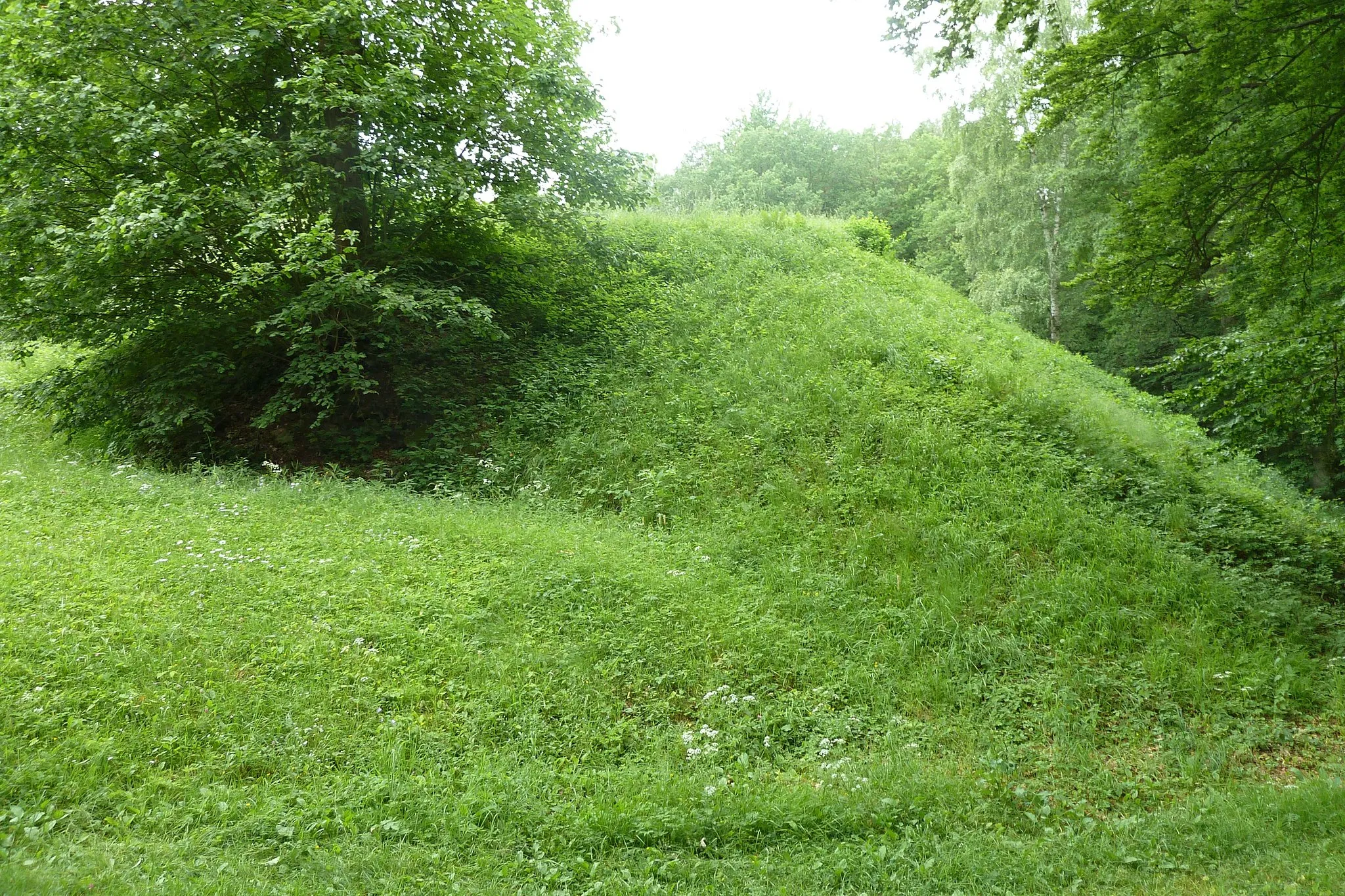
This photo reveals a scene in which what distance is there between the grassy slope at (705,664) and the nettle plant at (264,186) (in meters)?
1.93

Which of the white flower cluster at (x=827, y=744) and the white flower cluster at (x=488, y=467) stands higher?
the white flower cluster at (x=488, y=467)

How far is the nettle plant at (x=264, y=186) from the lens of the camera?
915 centimetres

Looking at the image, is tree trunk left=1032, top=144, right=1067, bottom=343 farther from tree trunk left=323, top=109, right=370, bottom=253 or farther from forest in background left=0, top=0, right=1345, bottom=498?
tree trunk left=323, top=109, right=370, bottom=253

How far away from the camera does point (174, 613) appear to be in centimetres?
565

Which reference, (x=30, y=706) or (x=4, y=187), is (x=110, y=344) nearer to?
(x=4, y=187)

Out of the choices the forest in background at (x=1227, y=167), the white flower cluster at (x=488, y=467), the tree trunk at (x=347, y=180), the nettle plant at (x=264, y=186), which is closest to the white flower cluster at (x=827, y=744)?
the forest in background at (x=1227, y=167)

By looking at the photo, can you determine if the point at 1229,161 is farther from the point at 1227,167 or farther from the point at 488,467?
the point at 488,467

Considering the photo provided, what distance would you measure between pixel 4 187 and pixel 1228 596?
578 inches

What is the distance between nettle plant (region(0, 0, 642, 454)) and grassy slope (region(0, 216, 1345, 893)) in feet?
6.32

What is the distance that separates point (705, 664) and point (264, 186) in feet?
28.1

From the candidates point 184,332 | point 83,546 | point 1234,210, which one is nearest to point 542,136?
point 184,332

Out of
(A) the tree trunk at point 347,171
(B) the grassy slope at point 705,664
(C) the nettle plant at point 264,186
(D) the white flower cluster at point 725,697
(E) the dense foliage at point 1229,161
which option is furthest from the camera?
(A) the tree trunk at point 347,171

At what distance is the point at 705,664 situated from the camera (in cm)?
605

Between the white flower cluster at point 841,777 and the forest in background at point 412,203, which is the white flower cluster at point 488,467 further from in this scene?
the white flower cluster at point 841,777
